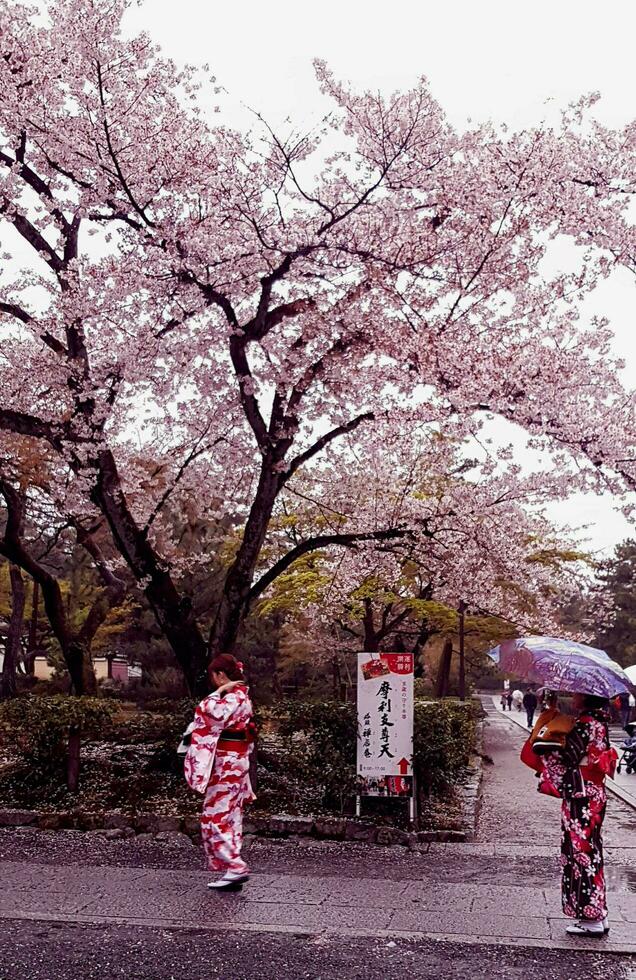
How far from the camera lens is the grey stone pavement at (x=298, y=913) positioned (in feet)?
16.3

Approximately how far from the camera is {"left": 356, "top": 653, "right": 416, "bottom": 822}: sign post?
30.1ft

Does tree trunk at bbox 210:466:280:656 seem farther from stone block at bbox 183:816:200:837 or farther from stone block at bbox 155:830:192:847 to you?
stone block at bbox 155:830:192:847

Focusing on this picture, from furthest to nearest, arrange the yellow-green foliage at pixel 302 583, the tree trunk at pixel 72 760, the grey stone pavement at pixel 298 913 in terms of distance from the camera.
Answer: the yellow-green foliage at pixel 302 583
the tree trunk at pixel 72 760
the grey stone pavement at pixel 298 913

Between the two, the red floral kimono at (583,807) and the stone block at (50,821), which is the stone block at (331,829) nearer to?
the stone block at (50,821)

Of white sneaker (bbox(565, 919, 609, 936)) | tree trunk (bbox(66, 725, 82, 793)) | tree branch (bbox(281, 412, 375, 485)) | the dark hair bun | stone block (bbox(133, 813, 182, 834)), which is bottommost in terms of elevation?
white sneaker (bbox(565, 919, 609, 936))

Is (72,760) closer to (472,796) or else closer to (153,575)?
(153,575)

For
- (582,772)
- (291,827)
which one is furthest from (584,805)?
(291,827)

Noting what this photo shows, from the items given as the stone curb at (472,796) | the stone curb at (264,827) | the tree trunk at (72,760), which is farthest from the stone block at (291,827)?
the tree trunk at (72,760)

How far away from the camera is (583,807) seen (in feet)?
19.5

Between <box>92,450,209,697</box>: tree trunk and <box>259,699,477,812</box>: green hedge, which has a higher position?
<box>92,450,209,697</box>: tree trunk

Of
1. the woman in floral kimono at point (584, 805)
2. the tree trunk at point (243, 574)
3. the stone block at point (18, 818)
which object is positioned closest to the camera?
the woman in floral kimono at point (584, 805)

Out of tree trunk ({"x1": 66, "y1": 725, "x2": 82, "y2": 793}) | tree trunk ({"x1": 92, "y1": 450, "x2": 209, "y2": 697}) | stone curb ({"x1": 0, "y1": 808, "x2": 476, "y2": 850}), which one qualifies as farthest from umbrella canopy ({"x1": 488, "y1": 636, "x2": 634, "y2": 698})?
tree trunk ({"x1": 66, "y1": 725, "x2": 82, "y2": 793})

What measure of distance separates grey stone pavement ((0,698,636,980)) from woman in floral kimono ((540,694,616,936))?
0.58 feet

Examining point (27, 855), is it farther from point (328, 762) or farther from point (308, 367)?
point (308, 367)
